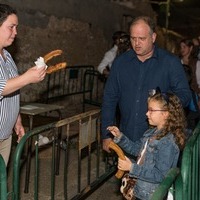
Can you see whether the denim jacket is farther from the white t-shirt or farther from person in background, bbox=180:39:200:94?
the white t-shirt

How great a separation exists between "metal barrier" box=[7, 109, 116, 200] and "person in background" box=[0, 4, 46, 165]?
0.85ft

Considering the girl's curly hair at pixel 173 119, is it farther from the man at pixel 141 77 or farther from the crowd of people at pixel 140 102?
the man at pixel 141 77

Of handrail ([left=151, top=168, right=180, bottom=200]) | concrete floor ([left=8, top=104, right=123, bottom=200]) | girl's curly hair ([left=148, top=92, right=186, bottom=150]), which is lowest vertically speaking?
concrete floor ([left=8, top=104, right=123, bottom=200])

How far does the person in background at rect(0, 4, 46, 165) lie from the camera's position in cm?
313

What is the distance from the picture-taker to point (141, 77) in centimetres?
394

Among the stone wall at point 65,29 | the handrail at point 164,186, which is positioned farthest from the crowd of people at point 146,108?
the stone wall at point 65,29

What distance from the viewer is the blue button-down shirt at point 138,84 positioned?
3.89 metres

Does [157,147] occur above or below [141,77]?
below

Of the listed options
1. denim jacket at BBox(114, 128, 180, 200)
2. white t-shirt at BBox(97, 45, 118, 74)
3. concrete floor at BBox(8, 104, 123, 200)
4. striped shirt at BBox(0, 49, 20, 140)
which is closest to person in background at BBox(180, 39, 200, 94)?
white t-shirt at BBox(97, 45, 118, 74)

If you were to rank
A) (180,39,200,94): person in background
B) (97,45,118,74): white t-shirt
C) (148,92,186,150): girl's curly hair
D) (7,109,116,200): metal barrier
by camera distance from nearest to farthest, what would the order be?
(148,92,186,150): girl's curly hair, (7,109,116,200): metal barrier, (180,39,200,94): person in background, (97,45,118,74): white t-shirt

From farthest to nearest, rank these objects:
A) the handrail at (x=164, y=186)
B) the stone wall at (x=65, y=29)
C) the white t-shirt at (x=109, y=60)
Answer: the stone wall at (x=65, y=29), the white t-shirt at (x=109, y=60), the handrail at (x=164, y=186)

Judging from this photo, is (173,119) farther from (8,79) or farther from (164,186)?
(8,79)

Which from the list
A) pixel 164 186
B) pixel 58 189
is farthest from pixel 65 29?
pixel 164 186

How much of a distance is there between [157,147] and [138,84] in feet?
3.04
